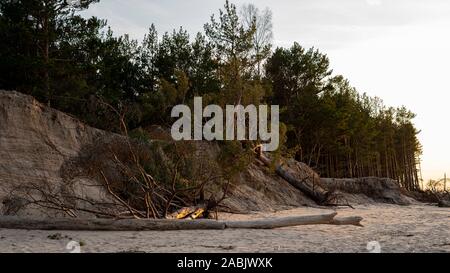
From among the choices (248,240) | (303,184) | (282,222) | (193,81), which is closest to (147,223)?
(248,240)

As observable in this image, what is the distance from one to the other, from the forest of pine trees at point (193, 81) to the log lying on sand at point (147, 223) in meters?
3.68

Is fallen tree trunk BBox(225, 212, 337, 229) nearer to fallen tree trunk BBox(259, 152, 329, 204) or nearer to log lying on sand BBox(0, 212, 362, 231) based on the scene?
log lying on sand BBox(0, 212, 362, 231)

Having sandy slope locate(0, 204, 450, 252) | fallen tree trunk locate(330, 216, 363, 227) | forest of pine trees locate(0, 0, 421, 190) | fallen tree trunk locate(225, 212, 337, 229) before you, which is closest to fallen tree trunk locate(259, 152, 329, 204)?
forest of pine trees locate(0, 0, 421, 190)

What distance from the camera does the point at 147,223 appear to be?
11.9 m

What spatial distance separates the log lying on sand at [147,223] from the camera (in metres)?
11.8

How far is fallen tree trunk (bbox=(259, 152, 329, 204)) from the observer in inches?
962

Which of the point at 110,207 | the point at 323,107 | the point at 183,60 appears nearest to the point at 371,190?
the point at 323,107

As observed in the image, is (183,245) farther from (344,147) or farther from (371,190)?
(344,147)

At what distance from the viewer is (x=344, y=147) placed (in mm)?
38344

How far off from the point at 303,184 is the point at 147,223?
48.3 feet

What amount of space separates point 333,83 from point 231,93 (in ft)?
73.1

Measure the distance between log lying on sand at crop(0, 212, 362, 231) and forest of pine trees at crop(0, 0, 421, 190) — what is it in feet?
12.1

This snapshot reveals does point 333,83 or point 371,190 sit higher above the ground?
point 333,83

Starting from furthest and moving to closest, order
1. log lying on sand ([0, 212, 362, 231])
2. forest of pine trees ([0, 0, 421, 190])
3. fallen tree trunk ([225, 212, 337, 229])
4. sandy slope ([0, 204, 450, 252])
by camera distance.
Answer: forest of pine trees ([0, 0, 421, 190]), fallen tree trunk ([225, 212, 337, 229]), log lying on sand ([0, 212, 362, 231]), sandy slope ([0, 204, 450, 252])
